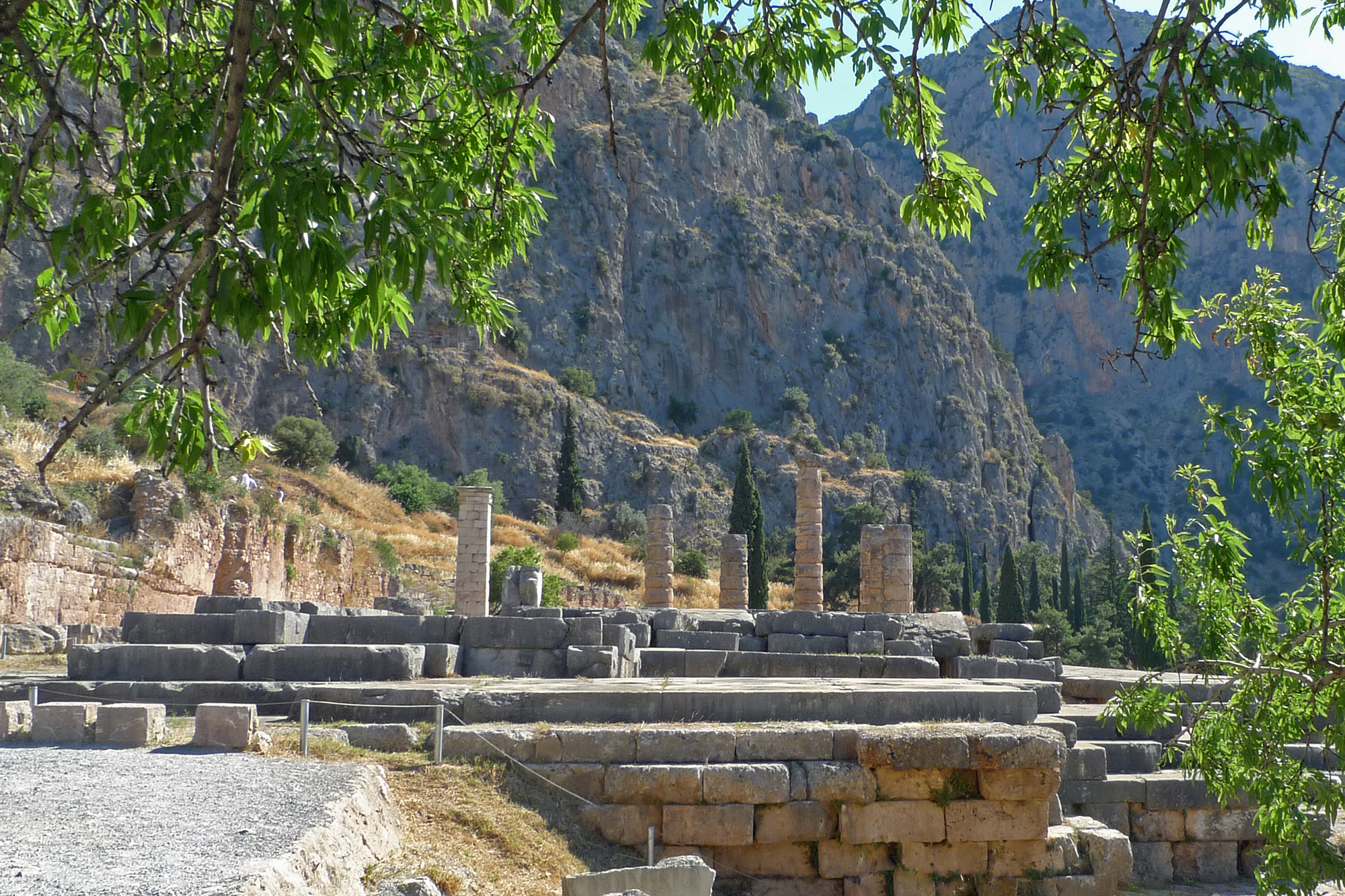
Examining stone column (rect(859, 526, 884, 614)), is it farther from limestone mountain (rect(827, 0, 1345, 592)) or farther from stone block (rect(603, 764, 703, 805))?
limestone mountain (rect(827, 0, 1345, 592))

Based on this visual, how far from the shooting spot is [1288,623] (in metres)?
6.01

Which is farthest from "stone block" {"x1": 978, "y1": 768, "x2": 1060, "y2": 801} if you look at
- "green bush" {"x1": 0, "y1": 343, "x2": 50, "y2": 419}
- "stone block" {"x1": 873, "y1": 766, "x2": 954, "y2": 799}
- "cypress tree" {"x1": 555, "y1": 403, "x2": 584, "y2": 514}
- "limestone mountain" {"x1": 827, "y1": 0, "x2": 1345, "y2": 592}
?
"limestone mountain" {"x1": 827, "y1": 0, "x2": 1345, "y2": 592}

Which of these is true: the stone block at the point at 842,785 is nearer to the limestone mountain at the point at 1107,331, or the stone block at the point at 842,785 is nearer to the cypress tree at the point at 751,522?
the cypress tree at the point at 751,522

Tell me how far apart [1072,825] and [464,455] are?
48524mm

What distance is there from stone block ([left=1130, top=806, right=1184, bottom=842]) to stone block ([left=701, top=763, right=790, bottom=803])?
5295mm

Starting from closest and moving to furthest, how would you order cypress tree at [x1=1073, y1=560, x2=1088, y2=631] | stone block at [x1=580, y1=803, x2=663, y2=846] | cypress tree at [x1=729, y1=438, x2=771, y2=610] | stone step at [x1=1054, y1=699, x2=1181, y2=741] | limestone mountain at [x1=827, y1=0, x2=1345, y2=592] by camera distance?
stone block at [x1=580, y1=803, x2=663, y2=846] → stone step at [x1=1054, y1=699, x2=1181, y2=741] → cypress tree at [x1=729, y1=438, x2=771, y2=610] → cypress tree at [x1=1073, y1=560, x2=1088, y2=631] → limestone mountain at [x1=827, y1=0, x2=1345, y2=592]

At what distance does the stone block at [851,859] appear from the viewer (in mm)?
9203

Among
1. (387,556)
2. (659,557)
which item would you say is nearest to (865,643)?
(659,557)

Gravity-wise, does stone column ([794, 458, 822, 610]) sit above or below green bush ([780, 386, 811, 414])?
below

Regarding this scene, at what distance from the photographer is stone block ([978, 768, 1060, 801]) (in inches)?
367

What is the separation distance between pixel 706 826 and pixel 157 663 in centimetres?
633

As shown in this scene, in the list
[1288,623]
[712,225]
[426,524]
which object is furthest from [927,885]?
[712,225]

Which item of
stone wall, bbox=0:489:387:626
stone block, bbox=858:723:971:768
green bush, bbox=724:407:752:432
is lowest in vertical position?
stone block, bbox=858:723:971:768

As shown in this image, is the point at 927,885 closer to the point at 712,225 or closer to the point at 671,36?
the point at 671,36
